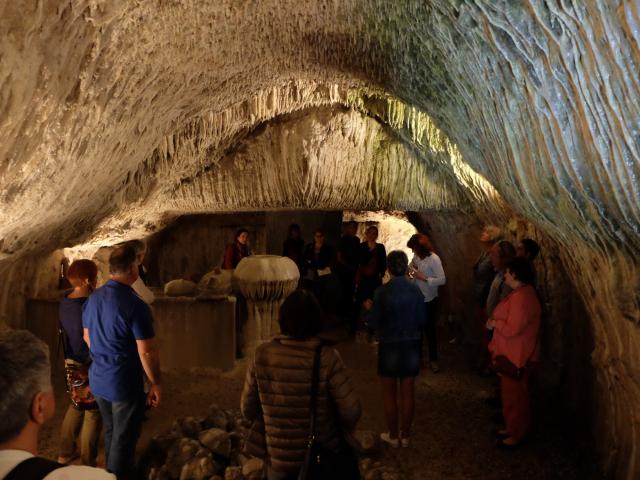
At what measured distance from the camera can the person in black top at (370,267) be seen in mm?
6910

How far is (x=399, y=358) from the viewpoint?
410cm

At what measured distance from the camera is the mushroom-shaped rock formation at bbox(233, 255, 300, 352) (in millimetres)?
5930

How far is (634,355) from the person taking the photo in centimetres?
323

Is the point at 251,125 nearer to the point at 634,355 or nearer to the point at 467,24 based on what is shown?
the point at 467,24

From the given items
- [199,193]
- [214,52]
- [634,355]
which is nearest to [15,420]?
[214,52]

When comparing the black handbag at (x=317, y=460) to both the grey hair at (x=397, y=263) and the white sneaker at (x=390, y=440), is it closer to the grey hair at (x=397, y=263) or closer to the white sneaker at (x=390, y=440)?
the grey hair at (x=397, y=263)

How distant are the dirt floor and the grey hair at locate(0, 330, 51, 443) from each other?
3.09 metres

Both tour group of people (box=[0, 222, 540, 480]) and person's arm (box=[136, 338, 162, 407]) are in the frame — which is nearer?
tour group of people (box=[0, 222, 540, 480])

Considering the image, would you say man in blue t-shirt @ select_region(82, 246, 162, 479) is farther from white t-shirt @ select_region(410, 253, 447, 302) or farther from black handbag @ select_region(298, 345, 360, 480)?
white t-shirt @ select_region(410, 253, 447, 302)

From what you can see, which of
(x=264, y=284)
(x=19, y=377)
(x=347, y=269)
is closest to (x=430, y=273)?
(x=264, y=284)

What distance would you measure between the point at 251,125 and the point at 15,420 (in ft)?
16.6

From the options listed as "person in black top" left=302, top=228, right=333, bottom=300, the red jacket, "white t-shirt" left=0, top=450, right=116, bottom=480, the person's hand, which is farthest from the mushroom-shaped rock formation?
"white t-shirt" left=0, top=450, right=116, bottom=480

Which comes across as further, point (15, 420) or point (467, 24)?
point (467, 24)

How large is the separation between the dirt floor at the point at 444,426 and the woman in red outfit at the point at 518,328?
1.41ft
